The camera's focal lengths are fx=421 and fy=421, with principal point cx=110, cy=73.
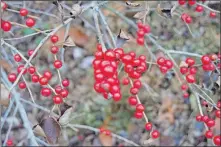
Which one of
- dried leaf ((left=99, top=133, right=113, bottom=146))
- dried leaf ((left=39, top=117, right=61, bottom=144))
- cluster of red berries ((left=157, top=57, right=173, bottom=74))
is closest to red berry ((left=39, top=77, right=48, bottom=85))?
dried leaf ((left=39, top=117, right=61, bottom=144))

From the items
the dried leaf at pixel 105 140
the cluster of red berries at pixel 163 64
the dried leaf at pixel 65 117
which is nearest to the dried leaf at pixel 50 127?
the dried leaf at pixel 65 117

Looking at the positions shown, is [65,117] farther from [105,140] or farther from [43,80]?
[105,140]

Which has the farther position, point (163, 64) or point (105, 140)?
point (105, 140)

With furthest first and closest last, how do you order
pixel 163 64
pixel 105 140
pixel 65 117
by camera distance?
pixel 105 140 → pixel 163 64 → pixel 65 117

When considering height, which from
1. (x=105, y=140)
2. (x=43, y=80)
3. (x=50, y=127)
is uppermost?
(x=43, y=80)

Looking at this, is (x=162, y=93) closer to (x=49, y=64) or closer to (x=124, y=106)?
(x=124, y=106)

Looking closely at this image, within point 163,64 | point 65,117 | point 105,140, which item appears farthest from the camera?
point 105,140

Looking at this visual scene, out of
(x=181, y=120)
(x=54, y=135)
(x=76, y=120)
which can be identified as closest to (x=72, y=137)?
(x=76, y=120)

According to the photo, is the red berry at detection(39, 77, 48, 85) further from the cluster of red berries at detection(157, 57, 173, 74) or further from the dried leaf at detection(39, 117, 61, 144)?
the cluster of red berries at detection(157, 57, 173, 74)

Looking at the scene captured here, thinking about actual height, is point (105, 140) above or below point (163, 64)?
below

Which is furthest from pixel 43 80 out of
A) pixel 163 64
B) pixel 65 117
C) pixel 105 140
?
pixel 105 140

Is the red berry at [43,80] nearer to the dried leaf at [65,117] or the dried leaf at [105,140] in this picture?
the dried leaf at [65,117]
